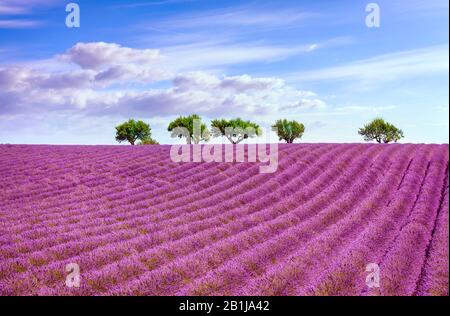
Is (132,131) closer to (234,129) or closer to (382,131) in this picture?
(234,129)

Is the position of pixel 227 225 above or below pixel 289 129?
below

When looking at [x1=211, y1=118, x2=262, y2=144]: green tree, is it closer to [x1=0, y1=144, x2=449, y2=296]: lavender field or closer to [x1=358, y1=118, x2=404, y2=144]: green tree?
[x1=358, y1=118, x2=404, y2=144]: green tree

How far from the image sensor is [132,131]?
58812 mm

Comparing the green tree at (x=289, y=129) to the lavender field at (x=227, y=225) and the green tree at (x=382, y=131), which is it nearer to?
the green tree at (x=382, y=131)

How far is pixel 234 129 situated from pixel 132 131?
13700 millimetres

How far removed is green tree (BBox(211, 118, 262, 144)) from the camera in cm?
5822

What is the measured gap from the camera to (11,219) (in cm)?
1052

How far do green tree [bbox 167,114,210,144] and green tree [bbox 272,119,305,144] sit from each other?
9842mm

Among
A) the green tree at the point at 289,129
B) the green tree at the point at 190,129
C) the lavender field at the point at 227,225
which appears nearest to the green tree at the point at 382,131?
the green tree at the point at 289,129

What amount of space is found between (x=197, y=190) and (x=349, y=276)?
7167 millimetres

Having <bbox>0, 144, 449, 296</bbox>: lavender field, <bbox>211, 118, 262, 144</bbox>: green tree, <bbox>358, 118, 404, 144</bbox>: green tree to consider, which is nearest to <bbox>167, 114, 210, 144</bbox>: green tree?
<bbox>211, 118, 262, 144</bbox>: green tree

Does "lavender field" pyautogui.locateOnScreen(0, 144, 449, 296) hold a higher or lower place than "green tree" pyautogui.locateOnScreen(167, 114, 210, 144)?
lower

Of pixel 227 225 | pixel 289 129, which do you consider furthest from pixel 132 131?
pixel 227 225

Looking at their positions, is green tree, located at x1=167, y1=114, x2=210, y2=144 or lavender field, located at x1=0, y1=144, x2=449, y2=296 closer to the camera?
lavender field, located at x1=0, y1=144, x2=449, y2=296
